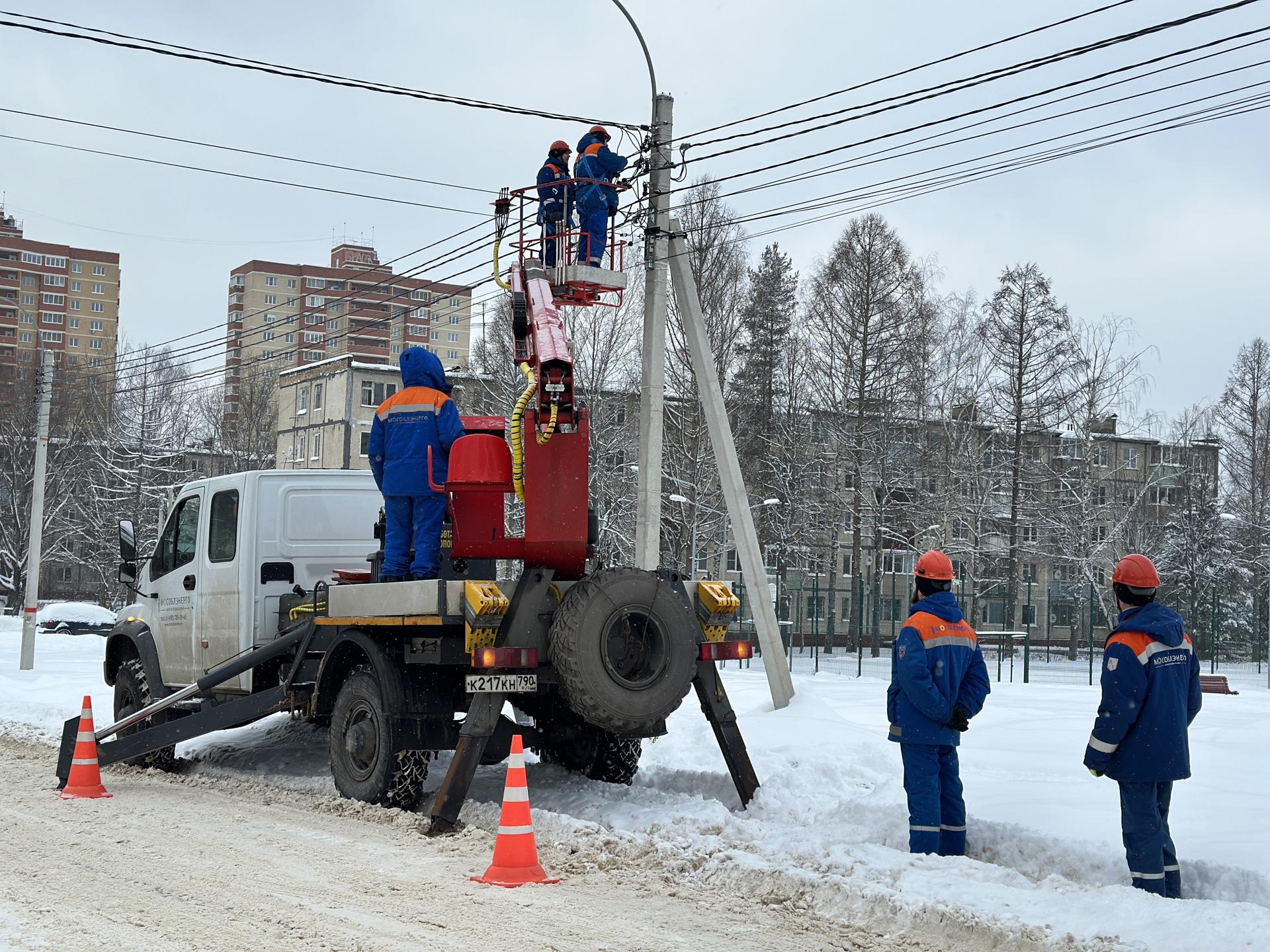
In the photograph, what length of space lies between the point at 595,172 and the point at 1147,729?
848cm

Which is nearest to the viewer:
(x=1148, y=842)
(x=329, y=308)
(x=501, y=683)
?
(x=1148, y=842)

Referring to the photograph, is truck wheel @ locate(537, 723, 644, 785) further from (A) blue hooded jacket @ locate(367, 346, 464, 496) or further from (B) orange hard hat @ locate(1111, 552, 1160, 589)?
(B) orange hard hat @ locate(1111, 552, 1160, 589)

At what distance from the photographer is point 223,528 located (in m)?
10.2

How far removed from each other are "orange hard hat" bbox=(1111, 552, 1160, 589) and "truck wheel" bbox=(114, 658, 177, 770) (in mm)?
→ 7699

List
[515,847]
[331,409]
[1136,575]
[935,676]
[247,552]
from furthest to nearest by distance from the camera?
1. [331,409]
2. [247,552]
3. [935,676]
4. [515,847]
5. [1136,575]

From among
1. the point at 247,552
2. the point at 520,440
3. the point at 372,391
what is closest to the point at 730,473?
the point at 247,552

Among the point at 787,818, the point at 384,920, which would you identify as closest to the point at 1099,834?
the point at 787,818

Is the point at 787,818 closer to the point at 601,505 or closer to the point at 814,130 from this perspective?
the point at 814,130

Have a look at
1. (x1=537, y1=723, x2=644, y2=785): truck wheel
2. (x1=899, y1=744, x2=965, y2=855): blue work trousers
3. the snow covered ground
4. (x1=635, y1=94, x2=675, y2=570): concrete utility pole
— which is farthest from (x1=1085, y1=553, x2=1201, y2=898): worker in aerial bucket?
(x1=635, y1=94, x2=675, y2=570): concrete utility pole

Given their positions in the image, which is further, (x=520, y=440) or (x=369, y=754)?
(x=369, y=754)

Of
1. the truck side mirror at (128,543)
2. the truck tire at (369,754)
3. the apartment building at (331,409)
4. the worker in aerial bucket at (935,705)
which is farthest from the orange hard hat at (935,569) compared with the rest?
the apartment building at (331,409)

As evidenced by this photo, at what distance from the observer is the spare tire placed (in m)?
7.43

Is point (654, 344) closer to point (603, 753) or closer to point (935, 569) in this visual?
point (603, 753)

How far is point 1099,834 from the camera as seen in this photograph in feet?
23.4
